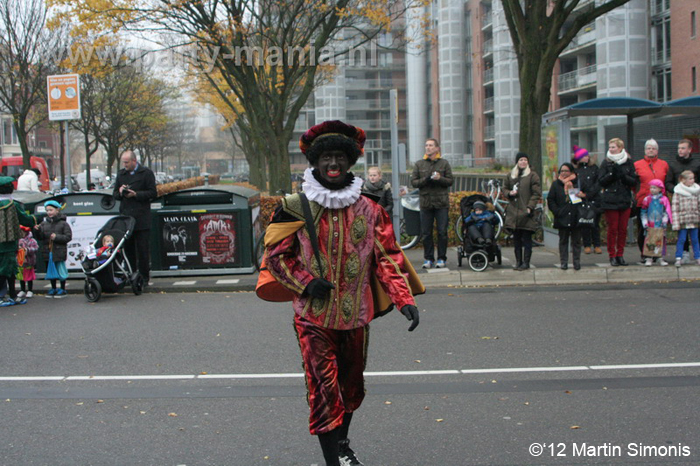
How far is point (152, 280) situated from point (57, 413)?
280 inches

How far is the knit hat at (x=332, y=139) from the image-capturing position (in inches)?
165

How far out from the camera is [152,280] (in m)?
12.7

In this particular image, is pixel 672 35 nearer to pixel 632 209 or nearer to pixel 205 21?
pixel 205 21

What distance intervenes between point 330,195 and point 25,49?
31663 mm

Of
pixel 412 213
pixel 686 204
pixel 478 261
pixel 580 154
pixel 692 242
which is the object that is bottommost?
pixel 478 261

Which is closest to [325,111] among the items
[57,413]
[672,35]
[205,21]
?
[672,35]

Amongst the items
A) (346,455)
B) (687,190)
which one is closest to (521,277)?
(687,190)

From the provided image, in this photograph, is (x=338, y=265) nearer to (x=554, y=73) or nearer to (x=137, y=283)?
(x=137, y=283)

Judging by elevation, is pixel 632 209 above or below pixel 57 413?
above

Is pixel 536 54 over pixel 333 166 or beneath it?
over

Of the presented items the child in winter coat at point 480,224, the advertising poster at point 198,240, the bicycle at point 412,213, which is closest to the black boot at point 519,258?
the child in winter coat at point 480,224

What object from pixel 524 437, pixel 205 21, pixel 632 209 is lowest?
pixel 524 437

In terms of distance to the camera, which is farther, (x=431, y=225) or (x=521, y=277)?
(x=431, y=225)

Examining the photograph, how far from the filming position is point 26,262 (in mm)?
11125
